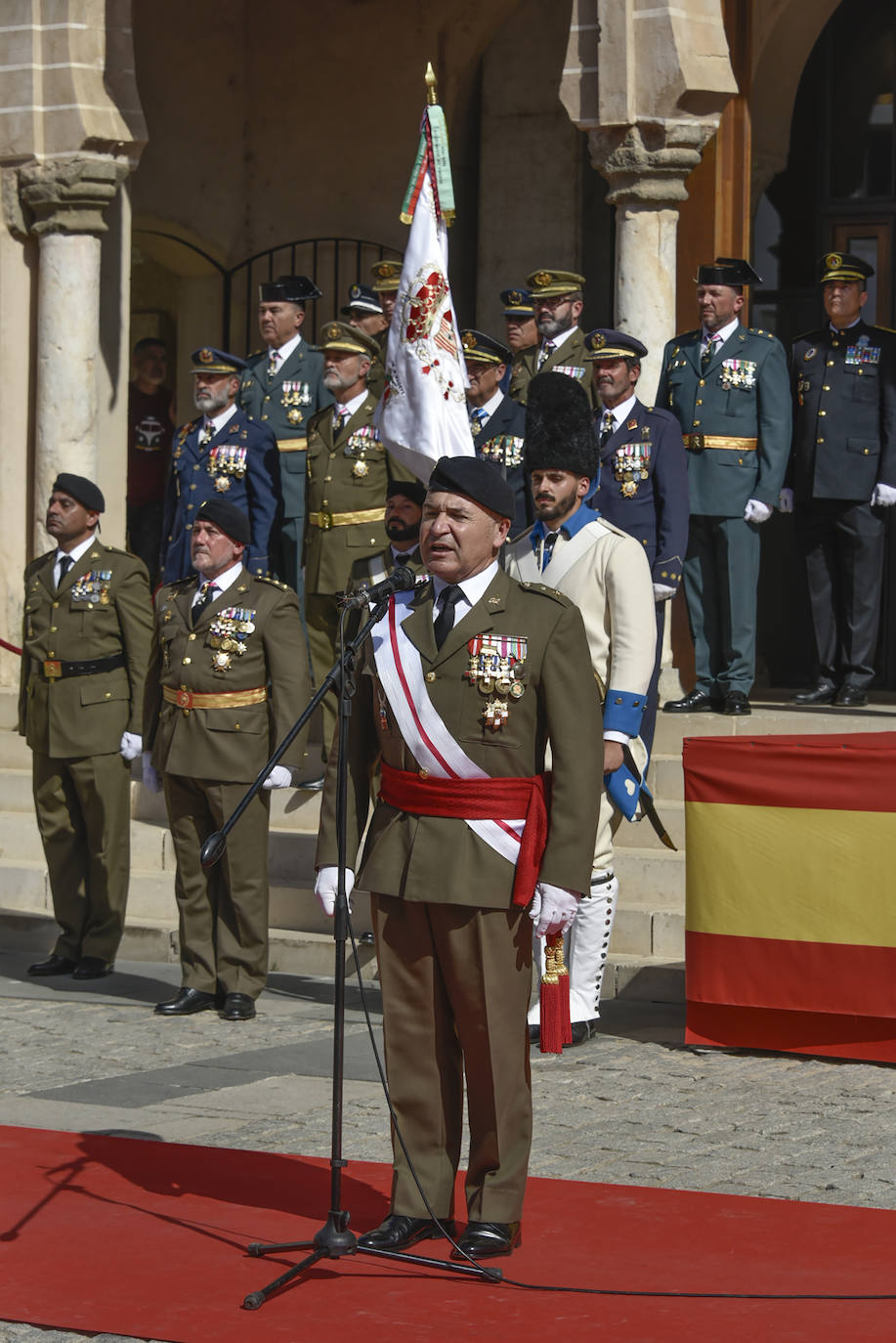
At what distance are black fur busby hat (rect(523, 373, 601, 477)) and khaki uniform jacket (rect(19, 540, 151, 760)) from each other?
2.49 m

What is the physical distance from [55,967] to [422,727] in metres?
4.41

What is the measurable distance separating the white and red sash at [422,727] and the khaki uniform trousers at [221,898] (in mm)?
3071

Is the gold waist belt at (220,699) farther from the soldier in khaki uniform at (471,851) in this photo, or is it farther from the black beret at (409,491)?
the soldier in khaki uniform at (471,851)

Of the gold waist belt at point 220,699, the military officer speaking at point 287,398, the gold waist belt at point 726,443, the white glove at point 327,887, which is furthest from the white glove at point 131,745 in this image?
the white glove at point 327,887

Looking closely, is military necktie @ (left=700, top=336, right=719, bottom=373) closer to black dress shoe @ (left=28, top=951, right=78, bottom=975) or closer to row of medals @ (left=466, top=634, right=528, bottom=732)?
black dress shoe @ (left=28, top=951, right=78, bottom=975)

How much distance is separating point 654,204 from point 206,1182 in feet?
21.5

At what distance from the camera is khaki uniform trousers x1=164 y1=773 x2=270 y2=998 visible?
8.27 metres

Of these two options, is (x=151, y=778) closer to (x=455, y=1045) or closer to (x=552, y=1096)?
(x=552, y=1096)

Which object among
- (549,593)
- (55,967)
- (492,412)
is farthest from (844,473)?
(549,593)

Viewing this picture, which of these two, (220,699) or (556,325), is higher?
(556,325)

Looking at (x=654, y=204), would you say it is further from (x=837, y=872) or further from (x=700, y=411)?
(x=837, y=872)

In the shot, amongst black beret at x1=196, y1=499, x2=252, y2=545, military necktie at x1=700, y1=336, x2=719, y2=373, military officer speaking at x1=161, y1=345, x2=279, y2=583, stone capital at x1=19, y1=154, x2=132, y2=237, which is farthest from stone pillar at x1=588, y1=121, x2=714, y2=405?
black beret at x1=196, y1=499, x2=252, y2=545

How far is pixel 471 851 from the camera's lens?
5086 mm

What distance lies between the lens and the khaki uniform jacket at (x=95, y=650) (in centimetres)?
911
